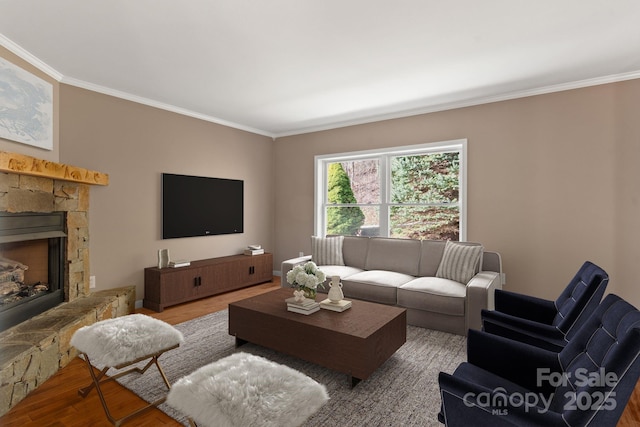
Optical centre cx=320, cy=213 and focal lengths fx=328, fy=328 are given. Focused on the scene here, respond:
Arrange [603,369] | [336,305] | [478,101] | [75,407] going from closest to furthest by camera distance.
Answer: [603,369] < [75,407] < [336,305] < [478,101]

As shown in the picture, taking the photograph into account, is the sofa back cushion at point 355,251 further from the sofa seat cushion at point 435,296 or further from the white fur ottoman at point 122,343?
the white fur ottoman at point 122,343

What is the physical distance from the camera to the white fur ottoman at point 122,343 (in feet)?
6.18

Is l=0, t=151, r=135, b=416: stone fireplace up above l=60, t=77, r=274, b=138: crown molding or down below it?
below

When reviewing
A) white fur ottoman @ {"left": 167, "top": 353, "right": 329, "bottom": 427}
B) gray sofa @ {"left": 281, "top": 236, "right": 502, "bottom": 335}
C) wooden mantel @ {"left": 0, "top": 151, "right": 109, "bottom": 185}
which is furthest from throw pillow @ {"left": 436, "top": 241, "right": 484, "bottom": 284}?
wooden mantel @ {"left": 0, "top": 151, "right": 109, "bottom": 185}

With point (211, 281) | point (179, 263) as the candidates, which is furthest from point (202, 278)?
point (179, 263)

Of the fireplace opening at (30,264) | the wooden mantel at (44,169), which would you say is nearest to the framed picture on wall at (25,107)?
the wooden mantel at (44,169)

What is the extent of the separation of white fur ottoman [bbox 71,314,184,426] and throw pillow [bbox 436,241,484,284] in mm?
2924

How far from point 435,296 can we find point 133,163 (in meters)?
3.89

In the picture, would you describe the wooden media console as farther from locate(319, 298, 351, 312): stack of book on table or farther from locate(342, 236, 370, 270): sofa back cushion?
locate(319, 298, 351, 312): stack of book on table

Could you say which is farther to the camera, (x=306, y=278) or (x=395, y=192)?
(x=395, y=192)

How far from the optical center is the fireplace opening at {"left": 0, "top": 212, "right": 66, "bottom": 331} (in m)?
2.63

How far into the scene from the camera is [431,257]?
13.4 ft

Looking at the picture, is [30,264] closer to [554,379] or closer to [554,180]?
[554,379]

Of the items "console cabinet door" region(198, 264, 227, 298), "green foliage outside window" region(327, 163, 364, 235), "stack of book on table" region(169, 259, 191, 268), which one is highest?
"green foliage outside window" region(327, 163, 364, 235)
